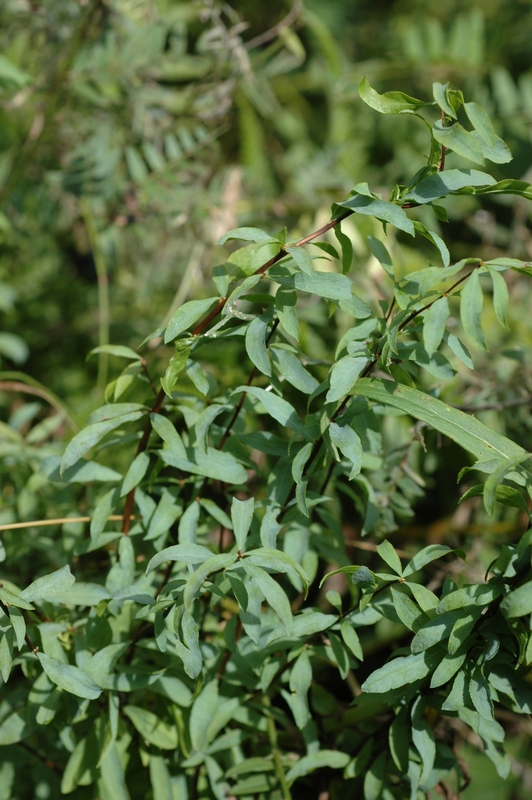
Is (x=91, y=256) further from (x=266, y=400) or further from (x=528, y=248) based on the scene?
Result: (x=266, y=400)

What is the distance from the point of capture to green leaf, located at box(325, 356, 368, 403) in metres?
0.53

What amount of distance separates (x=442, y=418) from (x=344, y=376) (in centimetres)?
10

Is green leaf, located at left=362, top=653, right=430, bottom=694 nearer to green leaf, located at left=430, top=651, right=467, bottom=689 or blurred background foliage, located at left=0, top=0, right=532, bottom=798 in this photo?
green leaf, located at left=430, top=651, right=467, bottom=689

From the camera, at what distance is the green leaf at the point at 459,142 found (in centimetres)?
50

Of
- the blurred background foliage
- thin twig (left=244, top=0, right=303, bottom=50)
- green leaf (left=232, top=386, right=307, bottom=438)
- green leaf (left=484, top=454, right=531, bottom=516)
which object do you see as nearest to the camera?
green leaf (left=484, top=454, right=531, bottom=516)

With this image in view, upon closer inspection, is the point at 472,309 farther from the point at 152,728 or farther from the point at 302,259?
the point at 152,728

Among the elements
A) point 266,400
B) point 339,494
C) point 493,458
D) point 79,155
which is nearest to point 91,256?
point 79,155

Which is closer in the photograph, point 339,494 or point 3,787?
point 3,787

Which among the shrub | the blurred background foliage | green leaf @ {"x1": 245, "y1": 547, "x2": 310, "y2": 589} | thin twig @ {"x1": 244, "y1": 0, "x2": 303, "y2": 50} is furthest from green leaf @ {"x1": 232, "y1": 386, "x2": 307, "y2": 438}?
thin twig @ {"x1": 244, "y1": 0, "x2": 303, "y2": 50}

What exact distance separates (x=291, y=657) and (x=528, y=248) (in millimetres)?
1186

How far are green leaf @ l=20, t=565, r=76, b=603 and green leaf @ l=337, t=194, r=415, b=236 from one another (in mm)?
366

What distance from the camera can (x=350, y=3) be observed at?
2209mm

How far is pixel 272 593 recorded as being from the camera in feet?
1.74

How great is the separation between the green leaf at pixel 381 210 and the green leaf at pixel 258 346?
4.7 inches
